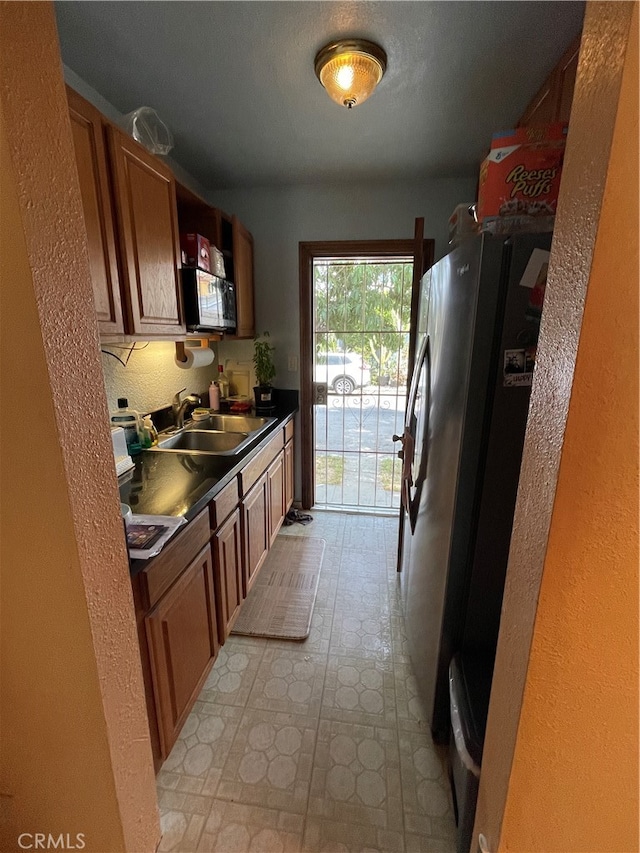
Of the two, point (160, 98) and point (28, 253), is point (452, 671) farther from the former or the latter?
point (160, 98)

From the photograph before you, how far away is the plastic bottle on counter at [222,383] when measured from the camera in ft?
9.11

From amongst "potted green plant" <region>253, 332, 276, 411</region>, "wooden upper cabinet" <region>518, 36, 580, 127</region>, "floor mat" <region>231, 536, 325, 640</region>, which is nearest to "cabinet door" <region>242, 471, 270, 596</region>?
"floor mat" <region>231, 536, 325, 640</region>

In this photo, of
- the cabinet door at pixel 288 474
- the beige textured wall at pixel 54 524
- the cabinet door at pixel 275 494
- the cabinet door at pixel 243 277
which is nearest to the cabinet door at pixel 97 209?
the beige textured wall at pixel 54 524

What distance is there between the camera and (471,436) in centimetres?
106

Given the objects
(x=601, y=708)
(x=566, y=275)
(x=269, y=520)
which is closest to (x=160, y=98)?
(x=566, y=275)

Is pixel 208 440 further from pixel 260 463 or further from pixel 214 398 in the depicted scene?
pixel 214 398

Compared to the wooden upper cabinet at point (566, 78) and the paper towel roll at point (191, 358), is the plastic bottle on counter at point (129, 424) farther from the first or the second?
the wooden upper cabinet at point (566, 78)

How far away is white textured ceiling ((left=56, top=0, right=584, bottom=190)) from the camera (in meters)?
1.15

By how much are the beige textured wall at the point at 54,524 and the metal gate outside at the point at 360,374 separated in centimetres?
225

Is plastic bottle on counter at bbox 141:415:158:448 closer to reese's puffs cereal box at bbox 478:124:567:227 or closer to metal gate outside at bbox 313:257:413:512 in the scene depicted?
metal gate outside at bbox 313:257:413:512

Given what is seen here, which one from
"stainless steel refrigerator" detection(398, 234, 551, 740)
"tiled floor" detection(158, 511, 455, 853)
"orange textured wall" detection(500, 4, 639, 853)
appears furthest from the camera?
"tiled floor" detection(158, 511, 455, 853)

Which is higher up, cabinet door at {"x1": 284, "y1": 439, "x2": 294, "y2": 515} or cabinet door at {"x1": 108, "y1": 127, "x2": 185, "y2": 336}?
cabinet door at {"x1": 108, "y1": 127, "x2": 185, "y2": 336}

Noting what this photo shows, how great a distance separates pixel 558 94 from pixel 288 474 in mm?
2391

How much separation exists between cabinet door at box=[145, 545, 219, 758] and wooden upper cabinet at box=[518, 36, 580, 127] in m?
1.99
